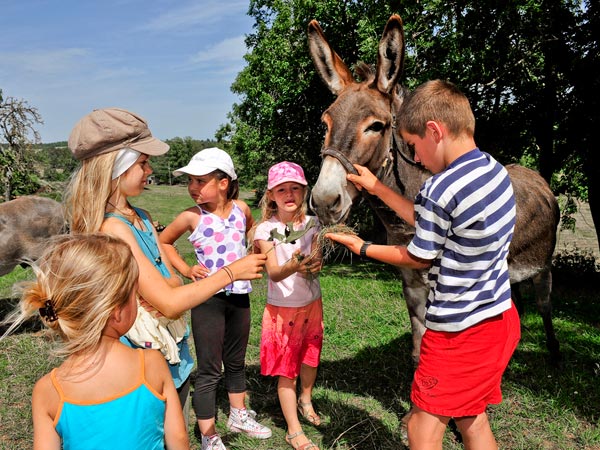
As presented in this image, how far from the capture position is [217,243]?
333 centimetres

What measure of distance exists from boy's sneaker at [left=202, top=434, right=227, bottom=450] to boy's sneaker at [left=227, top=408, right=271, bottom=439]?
0.33m

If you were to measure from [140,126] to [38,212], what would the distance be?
562 centimetres

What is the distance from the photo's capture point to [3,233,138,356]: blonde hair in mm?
1460

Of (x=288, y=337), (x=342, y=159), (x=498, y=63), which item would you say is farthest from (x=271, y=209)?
(x=498, y=63)

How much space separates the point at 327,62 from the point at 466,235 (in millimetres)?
1941

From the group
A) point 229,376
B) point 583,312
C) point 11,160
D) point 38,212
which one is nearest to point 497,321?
point 229,376

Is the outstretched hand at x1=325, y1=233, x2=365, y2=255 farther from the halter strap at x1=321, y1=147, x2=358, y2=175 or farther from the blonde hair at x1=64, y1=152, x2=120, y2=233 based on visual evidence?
the blonde hair at x1=64, y1=152, x2=120, y2=233

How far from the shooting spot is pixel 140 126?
219cm

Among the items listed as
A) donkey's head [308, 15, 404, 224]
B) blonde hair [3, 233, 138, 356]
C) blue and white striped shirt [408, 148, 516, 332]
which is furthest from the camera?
donkey's head [308, 15, 404, 224]

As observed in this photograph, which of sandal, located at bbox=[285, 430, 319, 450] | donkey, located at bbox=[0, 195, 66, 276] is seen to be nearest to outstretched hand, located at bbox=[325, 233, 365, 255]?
sandal, located at bbox=[285, 430, 319, 450]

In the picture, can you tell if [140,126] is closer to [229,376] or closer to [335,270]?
[229,376]

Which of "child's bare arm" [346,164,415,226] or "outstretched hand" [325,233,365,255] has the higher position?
"child's bare arm" [346,164,415,226]

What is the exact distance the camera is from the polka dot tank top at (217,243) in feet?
10.9

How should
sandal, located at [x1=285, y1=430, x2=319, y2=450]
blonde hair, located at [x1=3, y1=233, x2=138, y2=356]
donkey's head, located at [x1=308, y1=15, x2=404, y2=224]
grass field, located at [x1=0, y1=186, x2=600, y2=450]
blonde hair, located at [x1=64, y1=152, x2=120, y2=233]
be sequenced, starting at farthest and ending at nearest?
grass field, located at [x1=0, y1=186, x2=600, y2=450] < sandal, located at [x1=285, y1=430, x2=319, y2=450] < donkey's head, located at [x1=308, y1=15, x2=404, y2=224] < blonde hair, located at [x1=64, y1=152, x2=120, y2=233] < blonde hair, located at [x1=3, y1=233, x2=138, y2=356]
